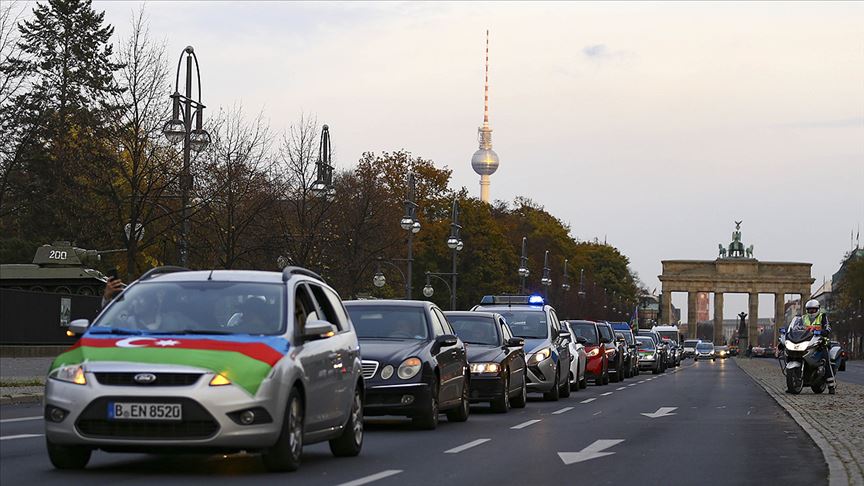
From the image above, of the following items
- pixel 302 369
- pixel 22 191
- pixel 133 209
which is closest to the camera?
pixel 302 369

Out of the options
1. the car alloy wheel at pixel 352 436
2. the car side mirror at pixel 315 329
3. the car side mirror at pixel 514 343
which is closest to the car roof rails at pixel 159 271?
the car side mirror at pixel 315 329

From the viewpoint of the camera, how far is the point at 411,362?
18000 mm

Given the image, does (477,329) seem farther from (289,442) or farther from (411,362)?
(289,442)

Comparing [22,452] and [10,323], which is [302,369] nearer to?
[22,452]

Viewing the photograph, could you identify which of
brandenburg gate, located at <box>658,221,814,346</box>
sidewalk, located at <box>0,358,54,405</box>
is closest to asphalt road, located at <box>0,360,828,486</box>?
sidewalk, located at <box>0,358,54,405</box>

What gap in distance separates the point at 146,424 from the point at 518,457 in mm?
4403

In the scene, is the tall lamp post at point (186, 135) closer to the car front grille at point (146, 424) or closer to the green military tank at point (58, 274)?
the green military tank at point (58, 274)

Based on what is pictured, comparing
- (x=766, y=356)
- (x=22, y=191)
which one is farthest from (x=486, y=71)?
(x=22, y=191)

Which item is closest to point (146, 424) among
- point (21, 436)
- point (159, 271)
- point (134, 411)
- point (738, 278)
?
point (134, 411)

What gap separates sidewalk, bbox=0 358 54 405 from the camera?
23.0 meters

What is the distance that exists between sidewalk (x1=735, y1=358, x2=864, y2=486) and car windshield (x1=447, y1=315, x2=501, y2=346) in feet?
14.8

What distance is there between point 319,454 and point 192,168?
2678 cm

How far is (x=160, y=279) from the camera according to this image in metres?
12.9

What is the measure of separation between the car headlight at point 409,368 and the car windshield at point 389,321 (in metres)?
1.04
